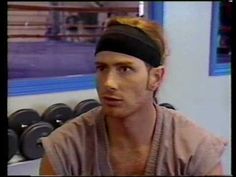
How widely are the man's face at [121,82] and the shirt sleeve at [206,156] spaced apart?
0.11 meters

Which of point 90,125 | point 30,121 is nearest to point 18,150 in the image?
point 30,121

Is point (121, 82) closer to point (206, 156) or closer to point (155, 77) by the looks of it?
point (155, 77)

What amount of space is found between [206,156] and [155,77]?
5.2 inches

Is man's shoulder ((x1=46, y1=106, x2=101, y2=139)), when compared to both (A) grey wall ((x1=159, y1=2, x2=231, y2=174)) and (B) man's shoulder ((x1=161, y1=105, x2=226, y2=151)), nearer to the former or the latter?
(B) man's shoulder ((x1=161, y1=105, x2=226, y2=151))

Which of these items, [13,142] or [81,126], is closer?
[81,126]

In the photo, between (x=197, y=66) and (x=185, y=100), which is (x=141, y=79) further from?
(x=197, y=66)

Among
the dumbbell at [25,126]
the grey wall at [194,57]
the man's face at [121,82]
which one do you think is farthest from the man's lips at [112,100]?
the grey wall at [194,57]

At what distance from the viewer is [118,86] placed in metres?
0.52

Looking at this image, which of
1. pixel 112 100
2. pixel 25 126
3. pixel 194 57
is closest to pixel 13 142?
pixel 25 126

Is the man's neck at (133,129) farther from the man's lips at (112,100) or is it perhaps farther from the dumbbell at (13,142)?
the dumbbell at (13,142)

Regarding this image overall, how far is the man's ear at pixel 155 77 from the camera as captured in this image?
542 mm

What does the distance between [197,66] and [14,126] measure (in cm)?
90

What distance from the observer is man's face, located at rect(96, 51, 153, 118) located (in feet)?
1.70

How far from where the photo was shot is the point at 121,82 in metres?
0.52
